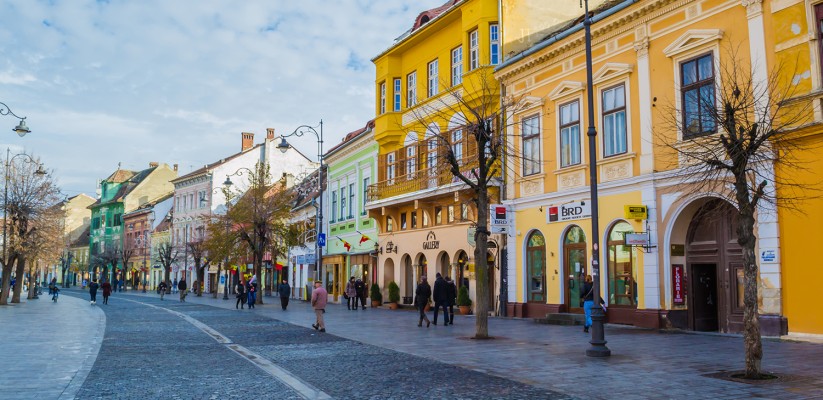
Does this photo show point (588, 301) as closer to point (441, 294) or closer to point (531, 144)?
point (441, 294)

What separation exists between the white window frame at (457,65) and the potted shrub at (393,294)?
10999 millimetres

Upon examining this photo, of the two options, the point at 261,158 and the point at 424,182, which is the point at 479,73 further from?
the point at 261,158

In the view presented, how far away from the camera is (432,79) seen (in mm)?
33500

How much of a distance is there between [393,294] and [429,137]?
1202 cm

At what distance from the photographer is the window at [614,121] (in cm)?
2225

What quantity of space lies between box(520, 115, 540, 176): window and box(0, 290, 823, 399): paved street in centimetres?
695

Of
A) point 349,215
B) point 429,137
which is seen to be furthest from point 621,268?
point 349,215

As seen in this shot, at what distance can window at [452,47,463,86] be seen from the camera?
102 ft

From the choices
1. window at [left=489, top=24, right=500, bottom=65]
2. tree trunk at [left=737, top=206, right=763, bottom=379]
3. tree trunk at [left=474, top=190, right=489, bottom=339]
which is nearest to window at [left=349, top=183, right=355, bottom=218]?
window at [left=489, top=24, right=500, bottom=65]

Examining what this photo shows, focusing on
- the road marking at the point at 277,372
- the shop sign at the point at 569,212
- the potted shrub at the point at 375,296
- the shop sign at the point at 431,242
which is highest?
the shop sign at the point at 569,212

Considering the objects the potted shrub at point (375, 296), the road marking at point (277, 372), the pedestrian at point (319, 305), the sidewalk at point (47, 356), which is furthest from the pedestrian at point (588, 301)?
the potted shrub at point (375, 296)

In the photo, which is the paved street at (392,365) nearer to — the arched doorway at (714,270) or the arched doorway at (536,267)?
the arched doorway at (714,270)

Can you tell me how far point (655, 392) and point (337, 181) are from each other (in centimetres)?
3781

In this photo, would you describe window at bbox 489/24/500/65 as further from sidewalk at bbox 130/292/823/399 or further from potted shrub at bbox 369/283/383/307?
potted shrub at bbox 369/283/383/307
